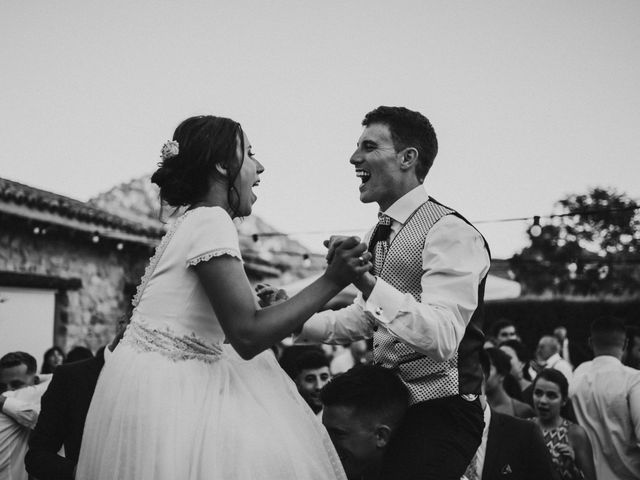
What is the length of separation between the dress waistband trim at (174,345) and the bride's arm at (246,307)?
0.46 feet

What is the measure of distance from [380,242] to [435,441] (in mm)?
885

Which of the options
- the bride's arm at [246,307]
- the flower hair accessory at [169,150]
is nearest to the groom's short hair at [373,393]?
the bride's arm at [246,307]

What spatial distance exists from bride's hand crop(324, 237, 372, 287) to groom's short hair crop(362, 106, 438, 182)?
94cm

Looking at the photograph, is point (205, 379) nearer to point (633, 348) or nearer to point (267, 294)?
point (267, 294)

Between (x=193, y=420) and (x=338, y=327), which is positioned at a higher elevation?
(x=338, y=327)

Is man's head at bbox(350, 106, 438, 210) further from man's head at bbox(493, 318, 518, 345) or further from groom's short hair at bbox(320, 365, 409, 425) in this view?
man's head at bbox(493, 318, 518, 345)

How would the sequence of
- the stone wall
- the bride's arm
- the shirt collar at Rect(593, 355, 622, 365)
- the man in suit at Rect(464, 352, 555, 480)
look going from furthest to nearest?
the stone wall, the shirt collar at Rect(593, 355, 622, 365), the man in suit at Rect(464, 352, 555, 480), the bride's arm

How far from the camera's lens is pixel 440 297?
2.49m

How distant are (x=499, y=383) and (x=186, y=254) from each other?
4225 millimetres

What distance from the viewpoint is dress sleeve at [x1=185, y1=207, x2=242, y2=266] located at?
2.18 metres

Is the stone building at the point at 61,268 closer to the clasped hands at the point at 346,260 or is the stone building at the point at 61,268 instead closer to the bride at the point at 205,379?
the bride at the point at 205,379

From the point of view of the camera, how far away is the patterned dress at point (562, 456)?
15.7ft

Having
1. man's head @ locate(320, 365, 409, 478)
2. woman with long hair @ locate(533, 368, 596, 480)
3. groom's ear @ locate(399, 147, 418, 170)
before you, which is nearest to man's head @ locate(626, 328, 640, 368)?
woman with long hair @ locate(533, 368, 596, 480)

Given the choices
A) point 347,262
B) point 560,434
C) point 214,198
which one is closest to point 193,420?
point 347,262
